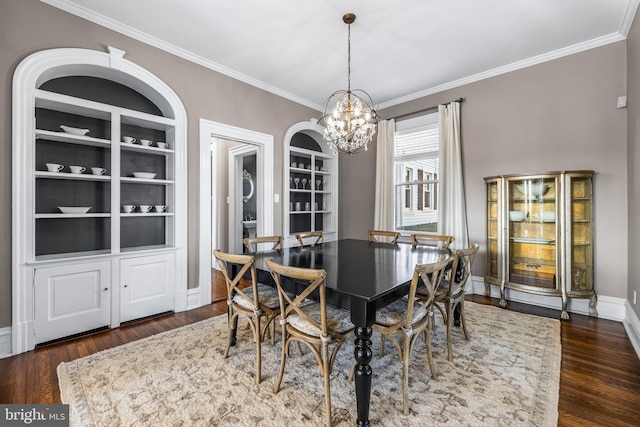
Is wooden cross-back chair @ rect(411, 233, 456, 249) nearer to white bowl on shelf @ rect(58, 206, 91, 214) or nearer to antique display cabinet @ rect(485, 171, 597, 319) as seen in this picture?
antique display cabinet @ rect(485, 171, 597, 319)

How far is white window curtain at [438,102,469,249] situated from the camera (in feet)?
13.2

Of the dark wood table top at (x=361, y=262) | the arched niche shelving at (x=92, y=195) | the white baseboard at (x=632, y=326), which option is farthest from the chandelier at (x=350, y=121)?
the white baseboard at (x=632, y=326)

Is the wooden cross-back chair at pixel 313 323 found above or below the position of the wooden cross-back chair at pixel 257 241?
below

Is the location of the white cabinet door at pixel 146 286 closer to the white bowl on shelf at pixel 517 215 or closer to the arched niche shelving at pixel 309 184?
the arched niche shelving at pixel 309 184

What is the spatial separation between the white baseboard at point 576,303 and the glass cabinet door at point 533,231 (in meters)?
0.31

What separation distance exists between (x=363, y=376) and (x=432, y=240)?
7.39 feet

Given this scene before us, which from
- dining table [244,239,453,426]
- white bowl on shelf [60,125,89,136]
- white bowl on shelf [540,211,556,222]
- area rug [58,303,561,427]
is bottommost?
area rug [58,303,561,427]

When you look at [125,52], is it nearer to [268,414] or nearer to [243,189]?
[243,189]

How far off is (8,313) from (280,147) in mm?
3429

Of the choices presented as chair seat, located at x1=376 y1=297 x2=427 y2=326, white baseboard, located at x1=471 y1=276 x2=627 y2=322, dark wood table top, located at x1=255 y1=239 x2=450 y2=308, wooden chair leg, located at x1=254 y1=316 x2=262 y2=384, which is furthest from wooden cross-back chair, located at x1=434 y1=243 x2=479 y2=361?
white baseboard, located at x1=471 y1=276 x2=627 y2=322

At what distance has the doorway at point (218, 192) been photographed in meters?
3.50

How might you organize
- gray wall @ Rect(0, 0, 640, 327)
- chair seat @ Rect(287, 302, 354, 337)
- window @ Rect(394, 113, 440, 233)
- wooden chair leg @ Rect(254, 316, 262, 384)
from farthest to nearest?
1. window @ Rect(394, 113, 440, 233)
2. gray wall @ Rect(0, 0, 640, 327)
3. wooden chair leg @ Rect(254, 316, 262, 384)
4. chair seat @ Rect(287, 302, 354, 337)

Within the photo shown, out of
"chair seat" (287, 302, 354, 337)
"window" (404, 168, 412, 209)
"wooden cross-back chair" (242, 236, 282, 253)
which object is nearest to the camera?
"chair seat" (287, 302, 354, 337)

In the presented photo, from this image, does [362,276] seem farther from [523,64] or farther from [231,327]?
[523,64]
